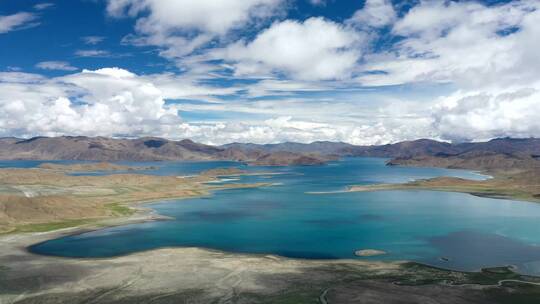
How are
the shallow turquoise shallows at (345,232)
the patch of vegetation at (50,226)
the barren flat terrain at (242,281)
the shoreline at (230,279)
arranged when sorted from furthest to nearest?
the patch of vegetation at (50,226), the shallow turquoise shallows at (345,232), the shoreline at (230,279), the barren flat terrain at (242,281)

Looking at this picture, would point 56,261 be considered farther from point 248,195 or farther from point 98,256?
point 248,195

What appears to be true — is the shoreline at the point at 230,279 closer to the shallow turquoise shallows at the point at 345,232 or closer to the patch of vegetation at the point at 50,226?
the shallow turquoise shallows at the point at 345,232

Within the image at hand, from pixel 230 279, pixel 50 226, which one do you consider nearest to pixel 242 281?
pixel 230 279

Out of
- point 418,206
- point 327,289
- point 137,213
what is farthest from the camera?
point 418,206

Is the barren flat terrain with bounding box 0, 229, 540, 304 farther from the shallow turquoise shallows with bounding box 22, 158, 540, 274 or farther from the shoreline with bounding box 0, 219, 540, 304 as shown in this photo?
the shallow turquoise shallows with bounding box 22, 158, 540, 274

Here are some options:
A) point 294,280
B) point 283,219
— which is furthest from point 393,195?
point 294,280

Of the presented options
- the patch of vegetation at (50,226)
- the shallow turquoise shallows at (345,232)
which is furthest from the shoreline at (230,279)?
the patch of vegetation at (50,226)

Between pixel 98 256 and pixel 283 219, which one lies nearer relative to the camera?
pixel 98 256

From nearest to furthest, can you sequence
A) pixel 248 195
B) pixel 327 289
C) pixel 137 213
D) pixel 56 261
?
1. pixel 327 289
2. pixel 56 261
3. pixel 137 213
4. pixel 248 195
